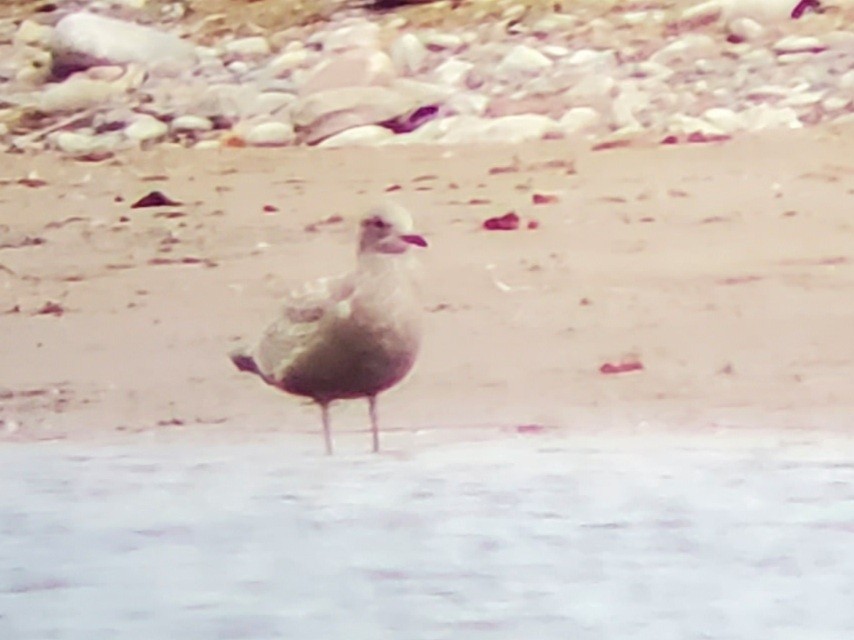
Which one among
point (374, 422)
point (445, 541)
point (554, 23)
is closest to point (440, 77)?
point (554, 23)

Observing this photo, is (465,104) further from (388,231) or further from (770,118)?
(770,118)

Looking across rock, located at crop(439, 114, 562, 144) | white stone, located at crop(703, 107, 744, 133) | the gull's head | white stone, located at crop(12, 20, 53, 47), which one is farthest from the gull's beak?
white stone, located at crop(12, 20, 53, 47)

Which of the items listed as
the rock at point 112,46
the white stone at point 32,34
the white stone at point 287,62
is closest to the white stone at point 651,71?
the white stone at point 287,62

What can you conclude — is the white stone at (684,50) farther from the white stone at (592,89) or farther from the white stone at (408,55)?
Result: the white stone at (408,55)

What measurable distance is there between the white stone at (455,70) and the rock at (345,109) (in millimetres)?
34

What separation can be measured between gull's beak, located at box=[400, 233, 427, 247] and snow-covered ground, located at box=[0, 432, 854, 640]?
20 cm

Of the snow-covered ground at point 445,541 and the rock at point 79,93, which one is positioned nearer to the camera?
the snow-covered ground at point 445,541

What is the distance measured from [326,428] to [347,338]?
3.6 inches

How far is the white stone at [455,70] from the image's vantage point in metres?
1.92

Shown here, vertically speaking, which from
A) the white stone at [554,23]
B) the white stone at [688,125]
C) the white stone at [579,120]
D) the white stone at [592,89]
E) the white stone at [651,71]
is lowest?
the white stone at [688,125]

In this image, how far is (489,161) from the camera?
1.91m

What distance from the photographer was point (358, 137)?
6.31 feet

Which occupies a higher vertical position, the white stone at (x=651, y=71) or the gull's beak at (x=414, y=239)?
the white stone at (x=651, y=71)

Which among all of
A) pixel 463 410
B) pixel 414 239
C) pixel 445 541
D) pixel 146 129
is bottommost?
pixel 445 541
